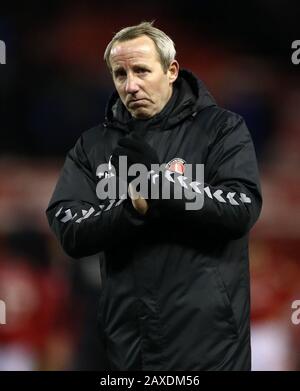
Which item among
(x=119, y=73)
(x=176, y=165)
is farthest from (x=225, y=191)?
(x=119, y=73)

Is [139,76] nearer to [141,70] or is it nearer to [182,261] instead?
[141,70]

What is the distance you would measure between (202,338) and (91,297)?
1572 mm

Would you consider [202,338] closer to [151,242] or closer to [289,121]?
[151,242]

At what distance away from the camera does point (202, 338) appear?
1.54 m

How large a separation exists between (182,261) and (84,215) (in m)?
0.21

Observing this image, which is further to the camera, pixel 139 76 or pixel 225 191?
pixel 139 76

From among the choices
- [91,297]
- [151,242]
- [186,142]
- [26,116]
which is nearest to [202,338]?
[151,242]

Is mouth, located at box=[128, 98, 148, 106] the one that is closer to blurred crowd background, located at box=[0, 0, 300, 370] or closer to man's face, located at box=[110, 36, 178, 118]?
man's face, located at box=[110, 36, 178, 118]

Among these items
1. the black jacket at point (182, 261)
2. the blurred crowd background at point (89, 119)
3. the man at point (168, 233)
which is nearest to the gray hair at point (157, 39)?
the man at point (168, 233)

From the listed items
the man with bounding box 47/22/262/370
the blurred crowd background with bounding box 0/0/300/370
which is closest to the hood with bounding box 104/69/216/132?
the man with bounding box 47/22/262/370

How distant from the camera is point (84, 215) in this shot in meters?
1.59

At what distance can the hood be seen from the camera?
164 centimetres

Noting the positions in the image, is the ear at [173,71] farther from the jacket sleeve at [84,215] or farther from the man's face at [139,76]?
the jacket sleeve at [84,215]

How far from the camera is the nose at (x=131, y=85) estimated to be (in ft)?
5.27
